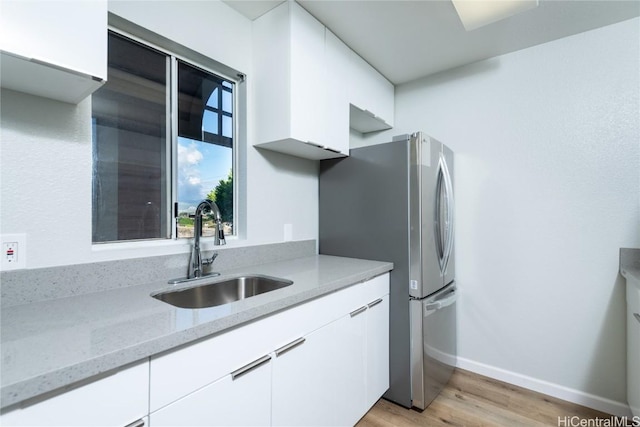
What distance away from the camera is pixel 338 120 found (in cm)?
204

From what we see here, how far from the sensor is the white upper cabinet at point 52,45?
85 centimetres

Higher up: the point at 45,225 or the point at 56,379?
the point at 45,225

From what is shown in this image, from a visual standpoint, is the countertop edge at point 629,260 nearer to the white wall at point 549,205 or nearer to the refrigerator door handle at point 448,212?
the white wall at point 549,205

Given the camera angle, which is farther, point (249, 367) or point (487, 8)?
point (487, 8)

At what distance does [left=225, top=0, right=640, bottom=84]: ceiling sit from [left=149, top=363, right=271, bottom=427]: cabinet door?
1935mm

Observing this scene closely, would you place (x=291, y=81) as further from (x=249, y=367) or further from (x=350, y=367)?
(x=350, y=367)

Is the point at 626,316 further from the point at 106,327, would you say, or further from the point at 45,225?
the point at 45,225

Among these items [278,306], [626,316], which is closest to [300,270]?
[278,306]

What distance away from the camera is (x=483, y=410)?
1.85 meters

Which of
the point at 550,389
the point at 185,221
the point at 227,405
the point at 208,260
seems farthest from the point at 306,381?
the point at 550,389

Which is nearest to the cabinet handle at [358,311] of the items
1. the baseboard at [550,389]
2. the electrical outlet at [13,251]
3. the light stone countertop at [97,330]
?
the light stone countertop at [97,330]

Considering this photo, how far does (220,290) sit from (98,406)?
0.84 meters

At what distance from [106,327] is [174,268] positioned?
636 mm

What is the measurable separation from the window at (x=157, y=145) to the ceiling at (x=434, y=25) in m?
0.59
